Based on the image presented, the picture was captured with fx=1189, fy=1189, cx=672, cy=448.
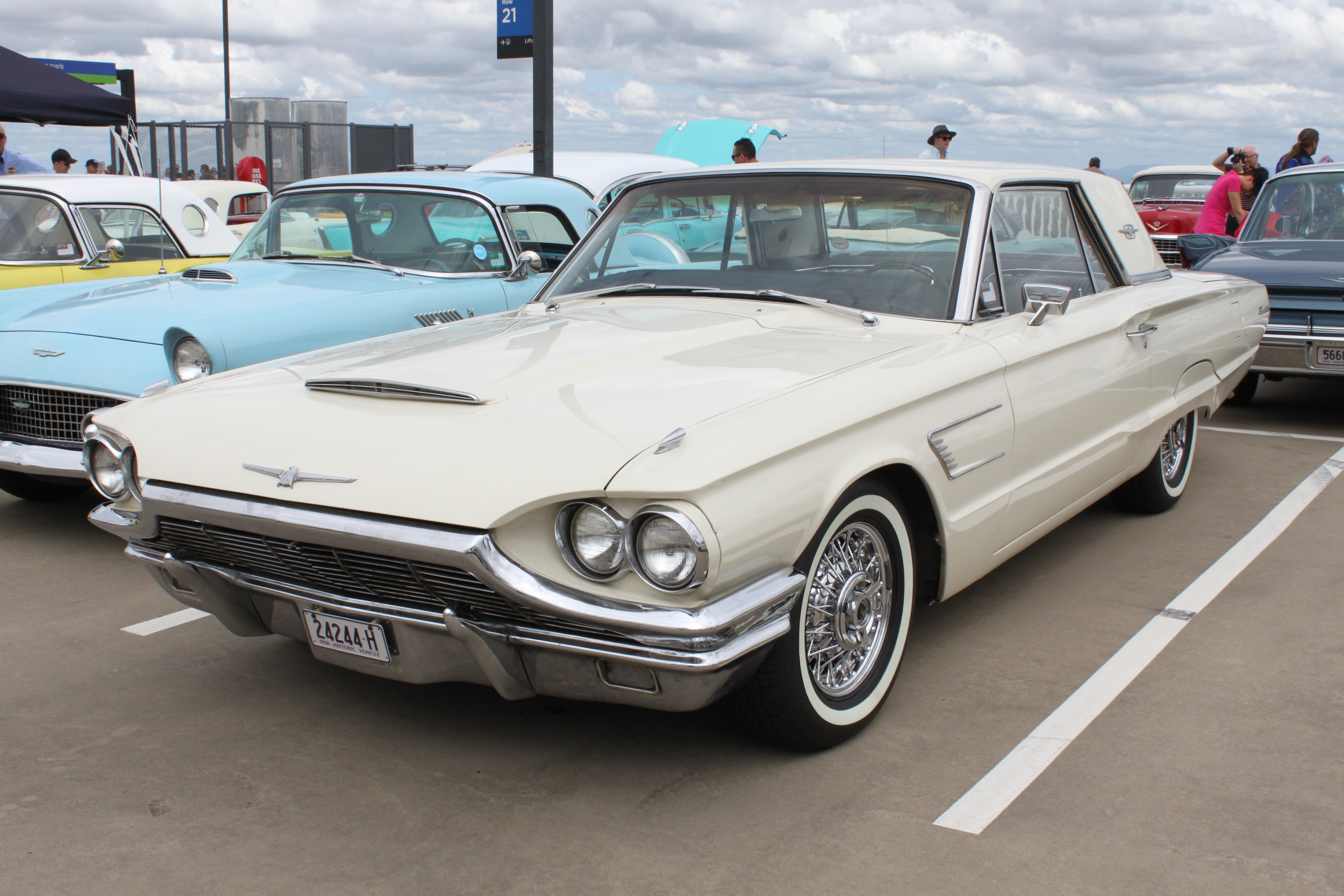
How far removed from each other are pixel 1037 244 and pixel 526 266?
2.43 meters

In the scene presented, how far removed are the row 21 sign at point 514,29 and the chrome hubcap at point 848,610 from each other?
22.8 ft

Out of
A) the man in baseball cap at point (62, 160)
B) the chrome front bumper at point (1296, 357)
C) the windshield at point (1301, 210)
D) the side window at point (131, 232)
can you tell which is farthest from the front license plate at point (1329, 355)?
the man in baseball cap at point (62, 160)

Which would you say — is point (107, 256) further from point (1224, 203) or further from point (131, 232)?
point (1224, 203)

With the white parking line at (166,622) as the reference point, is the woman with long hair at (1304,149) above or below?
above

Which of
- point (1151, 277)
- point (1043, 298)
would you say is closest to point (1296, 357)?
point (1151, 277)

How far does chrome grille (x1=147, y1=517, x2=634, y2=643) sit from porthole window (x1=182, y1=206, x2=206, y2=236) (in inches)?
236

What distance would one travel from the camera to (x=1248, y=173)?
10930 mm

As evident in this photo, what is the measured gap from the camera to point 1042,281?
448cm

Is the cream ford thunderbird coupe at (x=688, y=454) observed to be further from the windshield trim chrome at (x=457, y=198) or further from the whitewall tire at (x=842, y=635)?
the windshield trim chrome at (x=457, y=198)

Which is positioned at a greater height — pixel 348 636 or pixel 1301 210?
pixel 1301 210

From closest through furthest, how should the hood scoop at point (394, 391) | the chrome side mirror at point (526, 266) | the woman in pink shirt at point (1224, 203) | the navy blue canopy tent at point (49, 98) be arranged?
the hood scoop at point (394, 391)
the chrome side mirror at point (526, 266)
the navy blue canopy tent at point (49, 98)
the woman in pink shirt at point (1224, 203)

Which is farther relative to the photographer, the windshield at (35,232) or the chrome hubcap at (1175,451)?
the windshield at (35,232)

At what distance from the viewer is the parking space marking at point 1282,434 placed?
24.4 feet

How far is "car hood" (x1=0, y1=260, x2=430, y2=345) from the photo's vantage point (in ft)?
17.0
